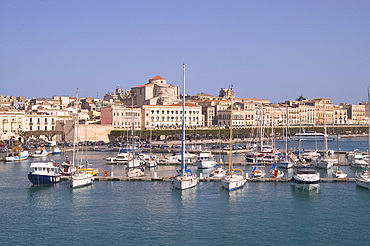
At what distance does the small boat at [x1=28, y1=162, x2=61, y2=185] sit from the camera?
43.9 meters

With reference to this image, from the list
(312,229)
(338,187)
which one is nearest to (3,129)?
(338,187)

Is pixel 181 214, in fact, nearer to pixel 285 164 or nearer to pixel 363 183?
pixel 363 183

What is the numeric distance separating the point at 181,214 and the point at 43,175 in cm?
1668

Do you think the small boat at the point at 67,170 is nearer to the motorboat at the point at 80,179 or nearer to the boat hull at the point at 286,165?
the motorboat at the point at 80,179

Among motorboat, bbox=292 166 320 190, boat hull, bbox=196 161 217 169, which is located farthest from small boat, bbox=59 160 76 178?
motorboat, bbox=292 166 320 190

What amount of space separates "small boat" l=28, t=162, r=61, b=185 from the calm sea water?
34.0 inches

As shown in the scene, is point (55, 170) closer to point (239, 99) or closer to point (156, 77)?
point (156, 77)

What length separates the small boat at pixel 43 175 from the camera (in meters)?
43.9

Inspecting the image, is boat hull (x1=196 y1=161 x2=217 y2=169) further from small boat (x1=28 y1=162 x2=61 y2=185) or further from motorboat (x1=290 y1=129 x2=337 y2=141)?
motorboat (x1=290 y1=129 x2=337 y2=141)

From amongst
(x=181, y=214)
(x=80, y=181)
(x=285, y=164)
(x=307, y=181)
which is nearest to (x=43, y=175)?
(x=80, y=181)

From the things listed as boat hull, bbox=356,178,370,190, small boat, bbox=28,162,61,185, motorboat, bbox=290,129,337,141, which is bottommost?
boat hull, bbox=356,178,370,190

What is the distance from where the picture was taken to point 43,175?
4403 cm

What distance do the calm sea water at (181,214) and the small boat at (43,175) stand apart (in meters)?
0.86

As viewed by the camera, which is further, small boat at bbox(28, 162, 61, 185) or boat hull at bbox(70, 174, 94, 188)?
small boat at bbox(28, 162, 61, 185)
